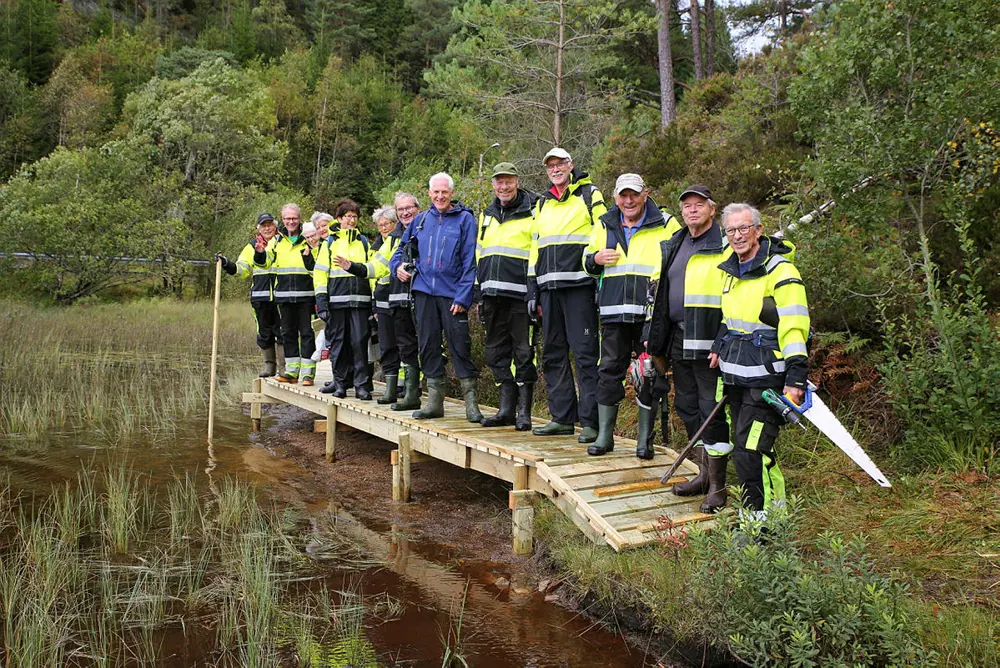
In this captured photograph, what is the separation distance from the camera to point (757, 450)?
4.38 metres

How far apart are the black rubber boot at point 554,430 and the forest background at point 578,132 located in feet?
7.20

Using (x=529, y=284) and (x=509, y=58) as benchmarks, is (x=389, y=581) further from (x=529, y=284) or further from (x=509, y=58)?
(x=509, y=58)

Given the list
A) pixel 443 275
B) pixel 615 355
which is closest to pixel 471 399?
pixel 443 275

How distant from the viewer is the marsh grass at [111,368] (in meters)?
9.39

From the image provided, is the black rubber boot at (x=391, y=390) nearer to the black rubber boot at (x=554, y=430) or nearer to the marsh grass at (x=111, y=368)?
the black rubber boot at (x=554, y=430)

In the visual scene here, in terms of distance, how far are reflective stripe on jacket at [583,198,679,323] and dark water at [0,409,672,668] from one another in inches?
83.6

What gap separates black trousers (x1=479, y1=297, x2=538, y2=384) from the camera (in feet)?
21.6

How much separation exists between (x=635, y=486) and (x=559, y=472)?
20.8 inches

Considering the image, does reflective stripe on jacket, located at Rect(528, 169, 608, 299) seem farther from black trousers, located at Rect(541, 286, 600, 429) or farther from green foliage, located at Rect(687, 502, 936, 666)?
green foliage, located at Rect(687, 502, 936, 666)

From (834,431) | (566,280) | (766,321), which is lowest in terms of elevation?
(834,431)

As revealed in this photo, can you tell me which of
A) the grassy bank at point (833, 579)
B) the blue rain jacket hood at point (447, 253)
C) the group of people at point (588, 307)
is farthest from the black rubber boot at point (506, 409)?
the grassy bank at point (833, 579)

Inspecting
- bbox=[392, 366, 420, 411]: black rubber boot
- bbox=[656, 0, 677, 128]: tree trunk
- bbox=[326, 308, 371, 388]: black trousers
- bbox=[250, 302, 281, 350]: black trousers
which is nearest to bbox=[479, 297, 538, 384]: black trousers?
bbox=[392, 366, 420, 411]: black rubber boot

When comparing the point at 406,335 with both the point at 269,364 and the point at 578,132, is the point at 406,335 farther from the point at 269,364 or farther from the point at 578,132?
the point at 578,132

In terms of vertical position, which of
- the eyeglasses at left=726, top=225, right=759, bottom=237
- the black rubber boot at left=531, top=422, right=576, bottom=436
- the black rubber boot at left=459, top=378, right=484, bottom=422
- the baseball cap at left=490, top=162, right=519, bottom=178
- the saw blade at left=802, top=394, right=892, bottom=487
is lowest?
the black rubber boot at left=531, top=422, right=576, bottom=436
